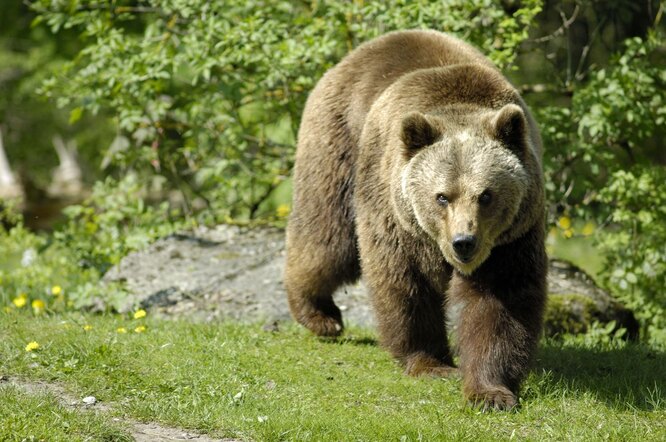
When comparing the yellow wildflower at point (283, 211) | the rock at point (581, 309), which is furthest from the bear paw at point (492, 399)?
the yellow wildflower at point (283, 211)

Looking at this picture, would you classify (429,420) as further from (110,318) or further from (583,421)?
(110,318)

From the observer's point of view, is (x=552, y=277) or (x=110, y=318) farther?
(x=552, y=277)

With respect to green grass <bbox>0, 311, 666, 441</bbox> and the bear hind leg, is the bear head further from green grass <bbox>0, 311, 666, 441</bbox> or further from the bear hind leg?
the bear hind leg

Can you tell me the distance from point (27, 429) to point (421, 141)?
300cm

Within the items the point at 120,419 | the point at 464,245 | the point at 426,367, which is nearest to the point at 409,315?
the point at 426,367

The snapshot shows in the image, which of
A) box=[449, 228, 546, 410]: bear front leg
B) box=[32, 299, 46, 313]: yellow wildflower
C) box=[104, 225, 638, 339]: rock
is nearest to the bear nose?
box=[449, 228, 546, 410]: bear front leg

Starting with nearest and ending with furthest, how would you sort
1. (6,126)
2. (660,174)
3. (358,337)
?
1. (358,337)
2. (660,174)
3. (6,126)

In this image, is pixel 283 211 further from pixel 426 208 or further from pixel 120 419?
pixel 120 419

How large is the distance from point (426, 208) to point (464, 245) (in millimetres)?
531

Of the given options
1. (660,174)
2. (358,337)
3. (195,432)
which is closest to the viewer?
(195,432)

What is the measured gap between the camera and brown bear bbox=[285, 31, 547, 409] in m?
6.44

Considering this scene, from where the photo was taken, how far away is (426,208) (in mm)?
6516

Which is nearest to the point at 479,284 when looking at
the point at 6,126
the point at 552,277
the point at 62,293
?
the point at 552,277

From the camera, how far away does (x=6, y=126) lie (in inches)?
949
